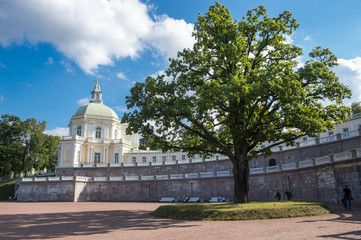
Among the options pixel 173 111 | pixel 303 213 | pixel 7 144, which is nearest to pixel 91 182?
pixel 7 144

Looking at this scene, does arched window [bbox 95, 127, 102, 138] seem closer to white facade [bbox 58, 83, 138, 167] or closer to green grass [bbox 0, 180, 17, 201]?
white facade [bbox 58, 83, 138, 167]

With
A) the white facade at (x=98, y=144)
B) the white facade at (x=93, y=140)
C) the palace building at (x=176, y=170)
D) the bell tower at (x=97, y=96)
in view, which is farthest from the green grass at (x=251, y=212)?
the bell tower at (x=97, y=96)

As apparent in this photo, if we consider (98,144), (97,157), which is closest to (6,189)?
(97,157)

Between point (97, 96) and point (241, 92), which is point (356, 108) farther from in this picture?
point (97, 96)

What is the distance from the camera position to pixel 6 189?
56.8 m

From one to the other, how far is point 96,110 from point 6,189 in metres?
26.4

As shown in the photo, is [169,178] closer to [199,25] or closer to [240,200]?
[240,200]

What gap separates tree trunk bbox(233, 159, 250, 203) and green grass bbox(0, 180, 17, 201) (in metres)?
51.3

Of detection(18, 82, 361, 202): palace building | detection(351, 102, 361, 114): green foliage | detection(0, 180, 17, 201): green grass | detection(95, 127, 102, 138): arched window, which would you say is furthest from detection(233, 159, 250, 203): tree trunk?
detection(95, 127, 102, 138): arched window

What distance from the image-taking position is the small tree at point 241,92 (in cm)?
2002

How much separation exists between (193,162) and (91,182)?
1967 centimetres

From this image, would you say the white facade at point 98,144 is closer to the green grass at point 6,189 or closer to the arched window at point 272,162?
the green grass at point 6,189

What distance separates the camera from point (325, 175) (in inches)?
1183

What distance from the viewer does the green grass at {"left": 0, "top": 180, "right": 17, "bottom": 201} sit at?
54.5 metres
